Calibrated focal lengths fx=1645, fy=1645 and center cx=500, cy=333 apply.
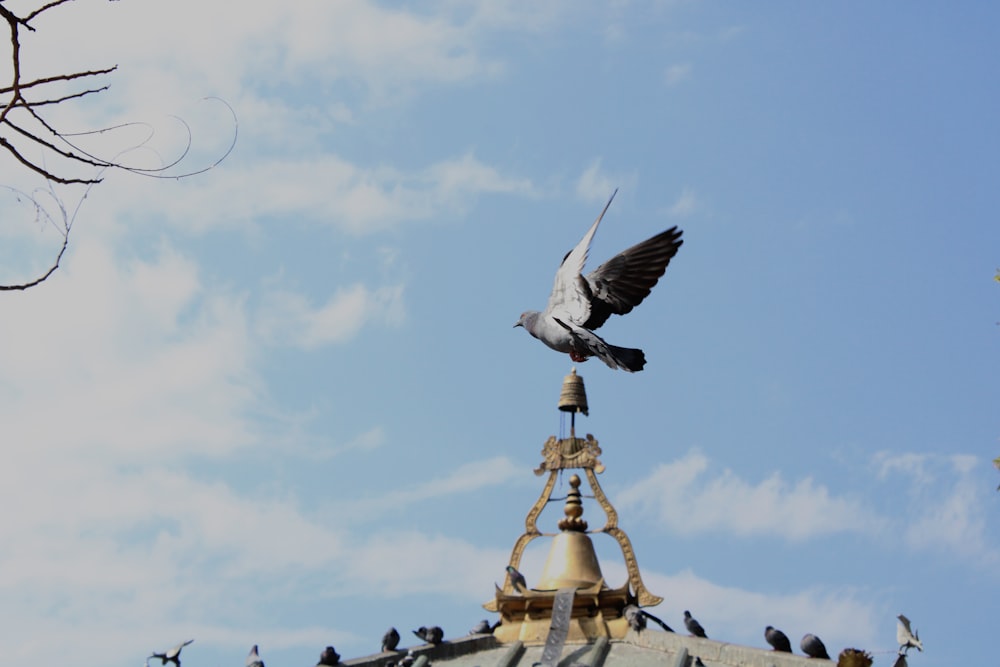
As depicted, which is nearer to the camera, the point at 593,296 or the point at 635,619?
Answer: the point at 593,296

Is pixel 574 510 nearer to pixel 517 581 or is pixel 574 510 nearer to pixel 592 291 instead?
pixel 517 581

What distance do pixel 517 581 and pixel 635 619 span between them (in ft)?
6.35

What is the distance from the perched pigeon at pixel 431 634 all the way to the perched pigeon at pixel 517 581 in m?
1.30

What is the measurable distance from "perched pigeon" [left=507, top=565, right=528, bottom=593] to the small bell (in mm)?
2970

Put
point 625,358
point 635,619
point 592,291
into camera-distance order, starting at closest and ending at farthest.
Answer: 1. point 625,358
2. point 592,291
3. point 635,619

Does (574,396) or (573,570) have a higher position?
(574,396)

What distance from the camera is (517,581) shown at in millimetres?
23219

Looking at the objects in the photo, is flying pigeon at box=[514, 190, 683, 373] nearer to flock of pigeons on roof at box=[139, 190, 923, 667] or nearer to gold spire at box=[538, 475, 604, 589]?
flock of pigeons on roof at box=[139, 190, 923, 667]

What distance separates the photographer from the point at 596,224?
18.4 meters

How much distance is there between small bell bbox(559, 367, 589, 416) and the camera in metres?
25.4

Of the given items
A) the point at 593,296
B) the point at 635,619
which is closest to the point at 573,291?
the point at 593,296

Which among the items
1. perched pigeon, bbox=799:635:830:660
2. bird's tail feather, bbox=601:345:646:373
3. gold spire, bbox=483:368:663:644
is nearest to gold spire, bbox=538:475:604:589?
gold spire, bbox=483:368:663:644

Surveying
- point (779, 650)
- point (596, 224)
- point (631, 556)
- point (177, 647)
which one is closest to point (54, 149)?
point (596, 224)

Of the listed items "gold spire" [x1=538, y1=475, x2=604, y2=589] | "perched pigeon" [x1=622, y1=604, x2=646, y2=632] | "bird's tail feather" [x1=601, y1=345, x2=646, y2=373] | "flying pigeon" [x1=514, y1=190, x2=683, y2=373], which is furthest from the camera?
"gold spire" [x1=538, y1=475, x2=604, y2=589]
